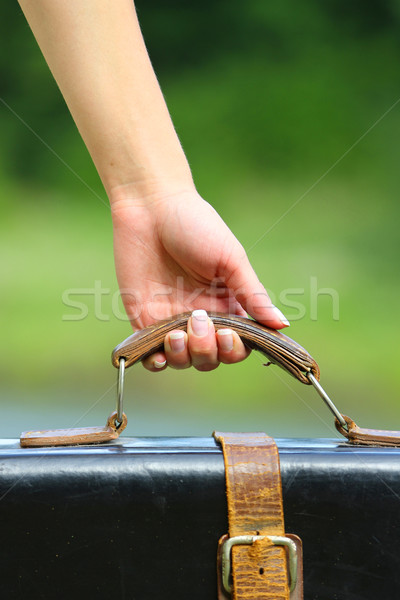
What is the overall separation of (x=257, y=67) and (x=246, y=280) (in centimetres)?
397

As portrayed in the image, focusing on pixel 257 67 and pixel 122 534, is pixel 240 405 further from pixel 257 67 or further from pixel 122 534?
pixel 257 67

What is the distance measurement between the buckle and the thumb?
24 cm

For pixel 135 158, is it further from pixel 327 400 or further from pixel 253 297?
pixel 327 400

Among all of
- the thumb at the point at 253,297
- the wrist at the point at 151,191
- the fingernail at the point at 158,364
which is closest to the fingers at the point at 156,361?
the fingernail at the point at 158,364

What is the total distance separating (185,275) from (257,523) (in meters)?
0.41

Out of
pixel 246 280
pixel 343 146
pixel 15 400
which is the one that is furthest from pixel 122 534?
pixel 343 146

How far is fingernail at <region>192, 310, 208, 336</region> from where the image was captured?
72cm

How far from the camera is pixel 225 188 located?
4004 millimetres

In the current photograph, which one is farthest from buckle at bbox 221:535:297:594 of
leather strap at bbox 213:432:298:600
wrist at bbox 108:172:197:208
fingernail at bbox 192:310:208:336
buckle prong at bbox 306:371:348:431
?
wrist at bbox 108:172:197:208

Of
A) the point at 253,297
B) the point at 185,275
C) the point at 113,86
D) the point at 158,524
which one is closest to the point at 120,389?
the point at 158,524

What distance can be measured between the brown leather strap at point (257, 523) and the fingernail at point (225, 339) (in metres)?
0.17

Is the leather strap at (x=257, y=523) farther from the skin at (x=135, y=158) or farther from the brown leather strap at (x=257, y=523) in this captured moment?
the skin at (x=135, y=158)

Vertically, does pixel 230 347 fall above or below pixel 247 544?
above

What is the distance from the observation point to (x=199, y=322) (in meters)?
0.72
